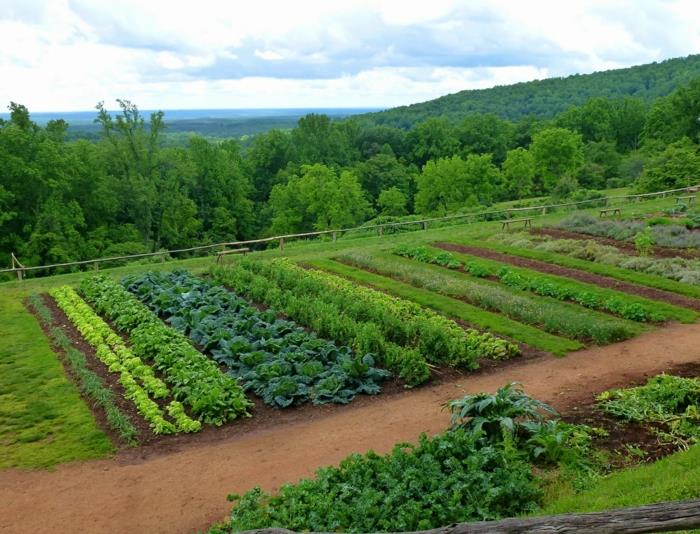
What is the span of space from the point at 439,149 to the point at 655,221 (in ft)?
181

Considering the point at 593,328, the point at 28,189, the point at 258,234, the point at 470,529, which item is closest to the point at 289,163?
the point at 258,234

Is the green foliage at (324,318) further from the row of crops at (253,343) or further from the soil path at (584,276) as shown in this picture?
the soil path at (584,276)

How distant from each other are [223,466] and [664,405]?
26.8 feet

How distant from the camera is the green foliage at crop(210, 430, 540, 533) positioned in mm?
8516

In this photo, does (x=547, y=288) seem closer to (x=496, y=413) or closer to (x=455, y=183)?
(x=496, y=413)

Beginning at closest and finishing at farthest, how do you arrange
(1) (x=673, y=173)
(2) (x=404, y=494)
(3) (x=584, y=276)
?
(2) (x=404, y=494) < (3) (x=584, y=276) < (1) (x=673, y=173)

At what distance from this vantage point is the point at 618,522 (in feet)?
15.0

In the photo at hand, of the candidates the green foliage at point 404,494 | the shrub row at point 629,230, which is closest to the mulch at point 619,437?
the green foliage at point 404,494

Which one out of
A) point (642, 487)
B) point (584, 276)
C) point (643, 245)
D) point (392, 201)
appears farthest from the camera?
point (392, 201)

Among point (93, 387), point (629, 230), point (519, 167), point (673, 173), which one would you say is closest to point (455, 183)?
point (519, 167)

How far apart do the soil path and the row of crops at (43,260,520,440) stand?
6.70 m

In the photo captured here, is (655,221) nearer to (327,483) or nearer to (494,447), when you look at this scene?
(494,447)

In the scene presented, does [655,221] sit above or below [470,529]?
below

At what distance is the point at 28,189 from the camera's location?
42.4 m
